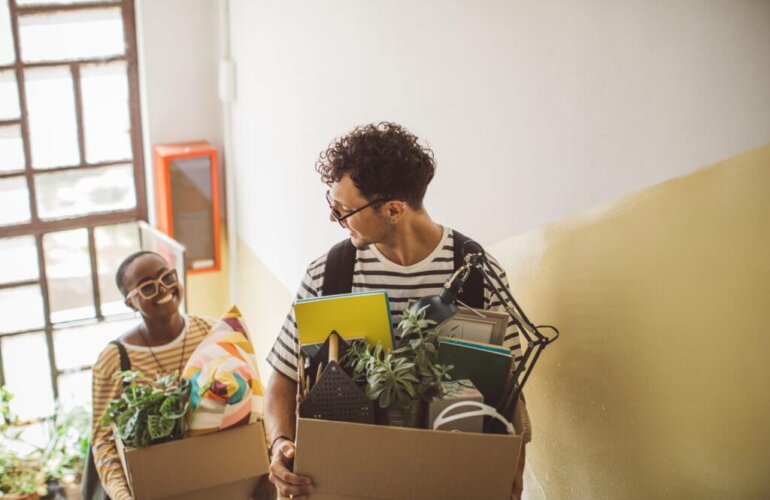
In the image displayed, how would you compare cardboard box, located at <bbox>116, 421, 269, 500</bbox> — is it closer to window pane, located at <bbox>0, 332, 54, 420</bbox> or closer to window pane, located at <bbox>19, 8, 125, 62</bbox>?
window pane, located at <bbox>0, 332, 54, 420</bbox>

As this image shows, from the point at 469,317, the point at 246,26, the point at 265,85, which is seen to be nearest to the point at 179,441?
the point at 469,317

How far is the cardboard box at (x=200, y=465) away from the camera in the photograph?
209 cm

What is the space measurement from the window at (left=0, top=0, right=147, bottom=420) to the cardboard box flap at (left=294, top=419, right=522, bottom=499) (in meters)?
3.48

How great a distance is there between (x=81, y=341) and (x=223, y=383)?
2865mm

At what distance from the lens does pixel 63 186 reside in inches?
178

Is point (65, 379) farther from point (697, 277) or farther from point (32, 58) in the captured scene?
point (697, 277)

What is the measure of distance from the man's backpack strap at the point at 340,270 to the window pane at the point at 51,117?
3.08 m

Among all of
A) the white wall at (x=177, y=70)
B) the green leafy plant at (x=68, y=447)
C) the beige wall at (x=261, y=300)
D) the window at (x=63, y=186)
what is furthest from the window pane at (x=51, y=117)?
the green leafy plant at (x=68, y=447)

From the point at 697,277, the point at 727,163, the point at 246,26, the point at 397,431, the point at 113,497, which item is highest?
the point at 246,26

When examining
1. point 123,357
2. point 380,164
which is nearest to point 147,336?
point 123,357

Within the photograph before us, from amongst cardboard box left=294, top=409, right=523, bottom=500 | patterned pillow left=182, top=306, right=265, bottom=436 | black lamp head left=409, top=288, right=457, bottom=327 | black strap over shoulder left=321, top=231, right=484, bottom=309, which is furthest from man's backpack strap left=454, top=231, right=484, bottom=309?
patterned pillow left=182, top=306, right=265, bottom=436

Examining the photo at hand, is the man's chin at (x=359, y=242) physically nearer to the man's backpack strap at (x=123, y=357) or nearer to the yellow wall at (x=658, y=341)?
the yellow wall at (x=658, y=341)

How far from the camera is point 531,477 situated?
216cm

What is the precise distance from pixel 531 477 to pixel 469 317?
69 cm
